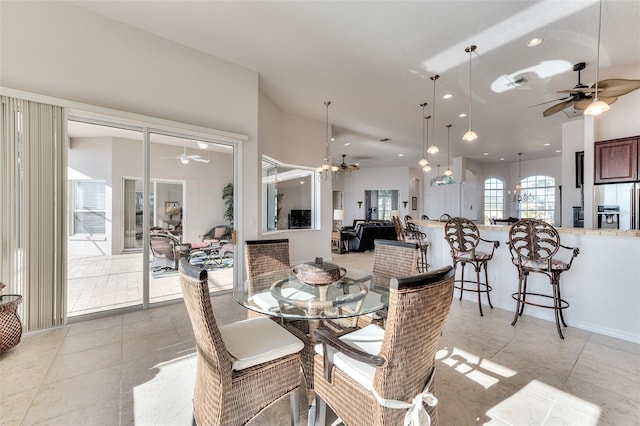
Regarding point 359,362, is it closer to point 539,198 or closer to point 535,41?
point 535,41

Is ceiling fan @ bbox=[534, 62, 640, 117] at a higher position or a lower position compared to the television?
higher

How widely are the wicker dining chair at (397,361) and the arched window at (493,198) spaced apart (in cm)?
1288

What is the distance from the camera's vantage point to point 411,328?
1115mm

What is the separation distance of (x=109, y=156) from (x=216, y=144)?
135cm

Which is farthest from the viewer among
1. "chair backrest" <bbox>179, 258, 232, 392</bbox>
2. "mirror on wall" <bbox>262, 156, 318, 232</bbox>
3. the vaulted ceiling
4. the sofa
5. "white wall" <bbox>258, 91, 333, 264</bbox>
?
the sofa

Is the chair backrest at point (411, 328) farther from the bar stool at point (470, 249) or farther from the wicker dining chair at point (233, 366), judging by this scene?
the bar stool at point (470, 249)

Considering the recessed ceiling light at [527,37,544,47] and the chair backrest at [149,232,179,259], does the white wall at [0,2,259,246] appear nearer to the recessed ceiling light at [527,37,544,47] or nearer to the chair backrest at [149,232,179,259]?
the chair backrest at [149,232,179,259]

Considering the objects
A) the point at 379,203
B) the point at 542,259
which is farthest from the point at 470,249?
the point at 379,203

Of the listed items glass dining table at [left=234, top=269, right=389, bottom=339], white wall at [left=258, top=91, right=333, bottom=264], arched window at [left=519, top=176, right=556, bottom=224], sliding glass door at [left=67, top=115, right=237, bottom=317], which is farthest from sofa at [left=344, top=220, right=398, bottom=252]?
arched window at [left=519, top=176, right=556, bottom=224]

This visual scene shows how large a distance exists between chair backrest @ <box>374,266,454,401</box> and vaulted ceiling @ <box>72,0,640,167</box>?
3.01 meters

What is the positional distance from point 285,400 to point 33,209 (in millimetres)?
3195

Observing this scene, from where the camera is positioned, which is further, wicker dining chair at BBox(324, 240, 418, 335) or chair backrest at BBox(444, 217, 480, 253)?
chair backrest at BBox(444, 217, 480, 253)

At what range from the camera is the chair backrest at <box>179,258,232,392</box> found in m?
1.26

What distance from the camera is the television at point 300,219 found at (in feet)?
21.0
